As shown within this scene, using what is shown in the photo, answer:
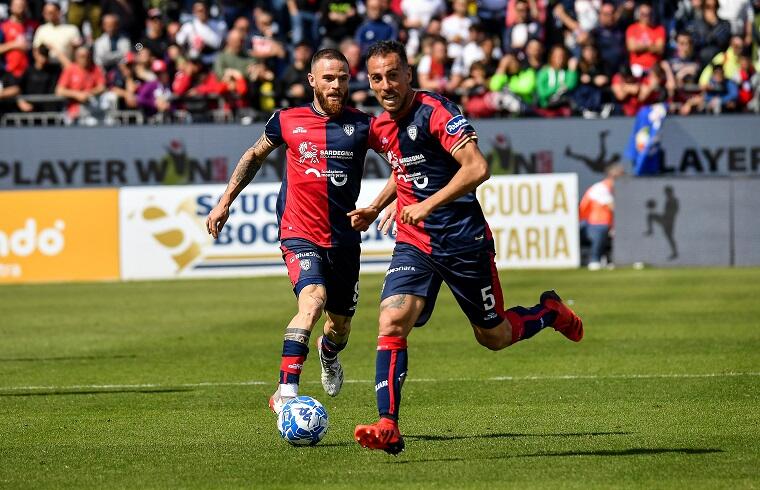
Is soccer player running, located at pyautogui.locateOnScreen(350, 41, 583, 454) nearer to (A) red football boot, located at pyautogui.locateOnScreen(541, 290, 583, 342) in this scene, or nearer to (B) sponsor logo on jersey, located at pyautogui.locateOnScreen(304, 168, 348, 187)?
(A) red football boot, located at pyautogui.locateOnScreen(541, 290, 583, 342)

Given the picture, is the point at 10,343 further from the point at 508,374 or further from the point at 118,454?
the point at 118,454

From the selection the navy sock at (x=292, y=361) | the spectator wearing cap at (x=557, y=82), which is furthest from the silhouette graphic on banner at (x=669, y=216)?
the navy sock at (x=292, y=361)

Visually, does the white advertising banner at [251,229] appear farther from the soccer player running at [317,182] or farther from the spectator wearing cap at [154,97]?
the soccer player running at [317,182]

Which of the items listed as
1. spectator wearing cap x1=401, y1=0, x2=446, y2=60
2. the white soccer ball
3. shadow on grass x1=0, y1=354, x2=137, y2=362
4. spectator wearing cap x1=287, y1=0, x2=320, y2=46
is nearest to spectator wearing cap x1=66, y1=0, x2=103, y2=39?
spectator wearing cap x1=287, y1=0, x2=320, y2=46

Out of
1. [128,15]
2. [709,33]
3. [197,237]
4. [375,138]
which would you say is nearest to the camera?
[375,138]

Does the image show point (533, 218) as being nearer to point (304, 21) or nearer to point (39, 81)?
point (304, 21)

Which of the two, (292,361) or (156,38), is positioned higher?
(156,38)

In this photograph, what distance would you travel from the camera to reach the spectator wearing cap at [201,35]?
27516 millimetres

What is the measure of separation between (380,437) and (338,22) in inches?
817

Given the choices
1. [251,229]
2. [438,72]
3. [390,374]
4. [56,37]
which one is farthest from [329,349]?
[56,37]

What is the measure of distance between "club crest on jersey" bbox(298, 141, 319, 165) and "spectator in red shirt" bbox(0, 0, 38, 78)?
18178mm

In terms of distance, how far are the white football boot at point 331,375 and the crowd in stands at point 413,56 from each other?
1562 cm

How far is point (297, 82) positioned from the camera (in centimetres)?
2591

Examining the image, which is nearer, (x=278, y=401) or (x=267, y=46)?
(x=278, y=401)
